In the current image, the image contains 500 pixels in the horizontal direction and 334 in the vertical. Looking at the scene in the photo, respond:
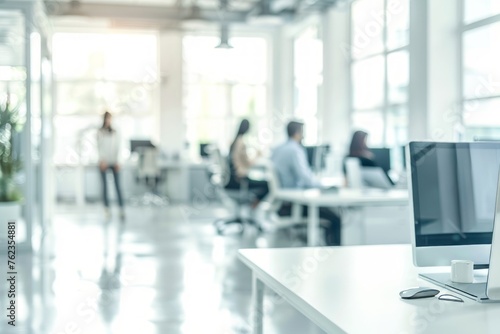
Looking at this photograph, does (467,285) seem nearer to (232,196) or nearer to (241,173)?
(241,173)

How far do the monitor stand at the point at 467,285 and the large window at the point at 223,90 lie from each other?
36.6ft

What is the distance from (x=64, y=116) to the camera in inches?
499

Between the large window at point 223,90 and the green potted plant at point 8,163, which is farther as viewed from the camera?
the large window at point 223,90

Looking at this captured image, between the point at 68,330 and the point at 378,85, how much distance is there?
667cm

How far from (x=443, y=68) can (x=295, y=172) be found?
2524mm

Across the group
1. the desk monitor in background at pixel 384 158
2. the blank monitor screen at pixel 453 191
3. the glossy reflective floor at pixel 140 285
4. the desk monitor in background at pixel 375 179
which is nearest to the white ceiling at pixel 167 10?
the glossy reflective floor at pixel 140 285

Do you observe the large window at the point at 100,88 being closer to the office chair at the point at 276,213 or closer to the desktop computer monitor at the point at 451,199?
the office chair at the point at 276,213

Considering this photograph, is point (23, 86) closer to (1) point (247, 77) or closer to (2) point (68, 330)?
(2) point (68, 330)

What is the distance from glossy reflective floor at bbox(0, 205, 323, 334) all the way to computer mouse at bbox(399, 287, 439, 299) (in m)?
1.91

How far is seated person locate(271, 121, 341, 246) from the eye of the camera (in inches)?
229

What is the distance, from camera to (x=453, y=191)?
6.10ft

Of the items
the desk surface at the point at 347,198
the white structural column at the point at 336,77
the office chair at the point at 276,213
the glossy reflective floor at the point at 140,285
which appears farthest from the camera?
the white structural column at the point at 336,77

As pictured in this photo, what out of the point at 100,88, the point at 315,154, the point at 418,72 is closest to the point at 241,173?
the point at 315,154

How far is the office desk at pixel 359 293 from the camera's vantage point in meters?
1.41
